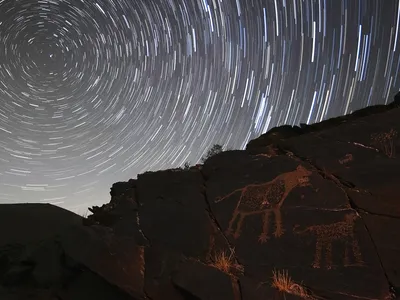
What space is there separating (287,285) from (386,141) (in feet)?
13.4

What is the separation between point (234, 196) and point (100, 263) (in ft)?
10.2

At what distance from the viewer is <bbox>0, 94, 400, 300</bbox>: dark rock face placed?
17.0ft

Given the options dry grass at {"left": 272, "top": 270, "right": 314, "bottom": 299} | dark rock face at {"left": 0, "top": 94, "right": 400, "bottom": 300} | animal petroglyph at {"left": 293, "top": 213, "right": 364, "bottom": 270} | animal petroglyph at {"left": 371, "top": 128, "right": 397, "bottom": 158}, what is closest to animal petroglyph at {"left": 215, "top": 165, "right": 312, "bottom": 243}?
dark rock face at {"left": 0, "top": 94, "right": 400, "bottom": 300}

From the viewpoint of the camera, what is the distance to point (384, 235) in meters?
5.50

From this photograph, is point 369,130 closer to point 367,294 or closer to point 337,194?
point 337,194

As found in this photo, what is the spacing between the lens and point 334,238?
570 cm

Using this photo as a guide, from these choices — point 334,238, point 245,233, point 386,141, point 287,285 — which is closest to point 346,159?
point 386,141

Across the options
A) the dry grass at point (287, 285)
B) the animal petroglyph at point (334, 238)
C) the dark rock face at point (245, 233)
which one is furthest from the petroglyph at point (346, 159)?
the dry grass at point (287, 285)

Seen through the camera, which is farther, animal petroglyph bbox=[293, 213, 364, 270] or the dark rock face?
animal petroglyph bbox=[293, 213, 364, 270]

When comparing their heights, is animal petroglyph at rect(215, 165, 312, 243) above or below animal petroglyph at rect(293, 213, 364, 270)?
above

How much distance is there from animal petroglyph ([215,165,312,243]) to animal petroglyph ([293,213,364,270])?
67 centimetres

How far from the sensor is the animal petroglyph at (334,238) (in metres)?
5.45

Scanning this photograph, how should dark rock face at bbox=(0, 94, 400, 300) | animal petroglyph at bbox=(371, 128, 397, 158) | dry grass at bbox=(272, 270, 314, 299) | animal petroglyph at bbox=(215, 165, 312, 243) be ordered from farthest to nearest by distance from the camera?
animal petroglyph at bbox=(371, 128, 397, 158), animal petroglyph at bbox=(215, 165, 312, 243), dark rock face at bbox=(0, 94, 400, 300), dry grass at bbox=(272, 270, 314, 299)

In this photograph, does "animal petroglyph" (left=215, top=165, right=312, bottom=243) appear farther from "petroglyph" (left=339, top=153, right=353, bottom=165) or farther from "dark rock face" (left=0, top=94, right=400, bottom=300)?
"petroglyph" (left=339, top=153, right=353, bottom=165)
